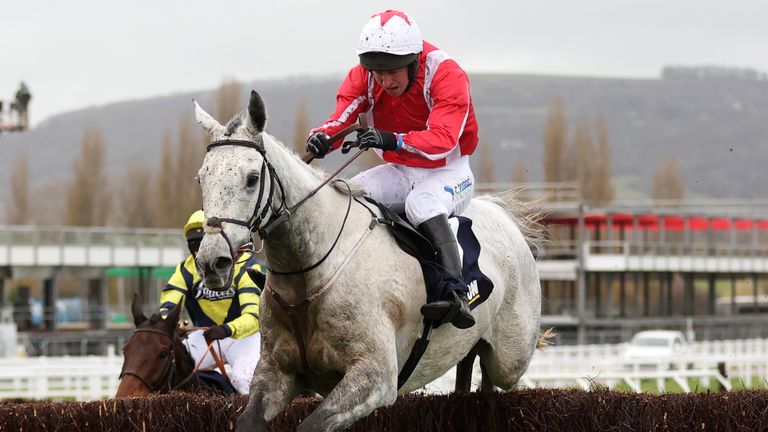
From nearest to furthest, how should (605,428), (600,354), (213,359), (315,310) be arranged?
(315,310)
(605,428)
(213,359)
(600,354)

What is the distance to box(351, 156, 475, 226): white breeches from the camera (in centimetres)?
663

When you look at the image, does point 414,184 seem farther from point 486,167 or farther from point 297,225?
point 486,167

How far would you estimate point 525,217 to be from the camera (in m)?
8.17

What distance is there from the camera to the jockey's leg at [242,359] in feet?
28.6

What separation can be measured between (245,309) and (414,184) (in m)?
2.27

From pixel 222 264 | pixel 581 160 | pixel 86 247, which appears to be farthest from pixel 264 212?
pixel 581 160

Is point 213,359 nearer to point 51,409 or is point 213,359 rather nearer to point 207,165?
point 51,409

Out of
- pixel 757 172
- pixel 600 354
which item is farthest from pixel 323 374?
pixel 757 172

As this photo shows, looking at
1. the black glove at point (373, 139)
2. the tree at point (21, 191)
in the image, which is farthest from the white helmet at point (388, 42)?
the tree at point (21, 191)

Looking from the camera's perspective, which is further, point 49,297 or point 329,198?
point 49,297

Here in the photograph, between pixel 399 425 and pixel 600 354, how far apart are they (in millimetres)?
22703

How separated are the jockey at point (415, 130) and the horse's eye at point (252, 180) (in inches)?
25.6

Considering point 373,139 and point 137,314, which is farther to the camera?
point 137,314

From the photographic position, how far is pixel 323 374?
595 cm
